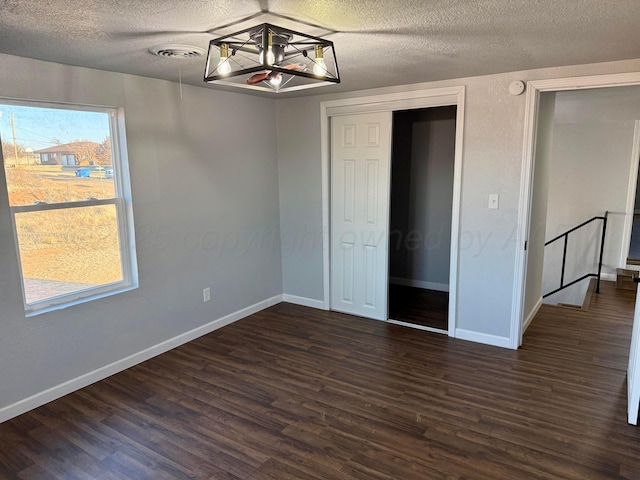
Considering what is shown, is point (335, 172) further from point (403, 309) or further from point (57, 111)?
point (57, 111)

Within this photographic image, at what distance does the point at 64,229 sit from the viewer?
301cm

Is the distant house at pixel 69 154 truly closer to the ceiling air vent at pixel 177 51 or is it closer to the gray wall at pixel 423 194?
the ceiling air vent at pixel 177 51

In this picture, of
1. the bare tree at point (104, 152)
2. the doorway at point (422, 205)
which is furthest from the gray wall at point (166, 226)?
the doorway at point (422, 205)

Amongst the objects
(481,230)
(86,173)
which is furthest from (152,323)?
(481,230)

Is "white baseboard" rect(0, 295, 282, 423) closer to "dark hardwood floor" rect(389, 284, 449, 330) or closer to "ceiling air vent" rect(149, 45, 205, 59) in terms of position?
"dark hardwood floor" rect(389, 284, 449, 330)

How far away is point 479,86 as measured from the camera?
3461mm

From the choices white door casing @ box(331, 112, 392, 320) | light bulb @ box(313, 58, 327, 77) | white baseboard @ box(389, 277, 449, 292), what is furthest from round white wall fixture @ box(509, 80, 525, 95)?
white baseboard @ box(389, 277, 449, 292)

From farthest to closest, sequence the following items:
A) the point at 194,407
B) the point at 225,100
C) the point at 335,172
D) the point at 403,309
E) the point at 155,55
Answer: the point at 403,309, the point at 335,172, the point at 225,100, the point at 194,407, the point at 155,55

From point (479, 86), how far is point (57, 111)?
10.3ft

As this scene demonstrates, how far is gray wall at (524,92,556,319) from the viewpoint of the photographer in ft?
11.9

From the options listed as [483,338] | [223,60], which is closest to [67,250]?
[223,60]

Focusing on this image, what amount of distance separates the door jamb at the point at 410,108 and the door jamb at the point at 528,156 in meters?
0.49

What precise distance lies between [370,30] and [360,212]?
232cm

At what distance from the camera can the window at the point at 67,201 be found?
278cm
